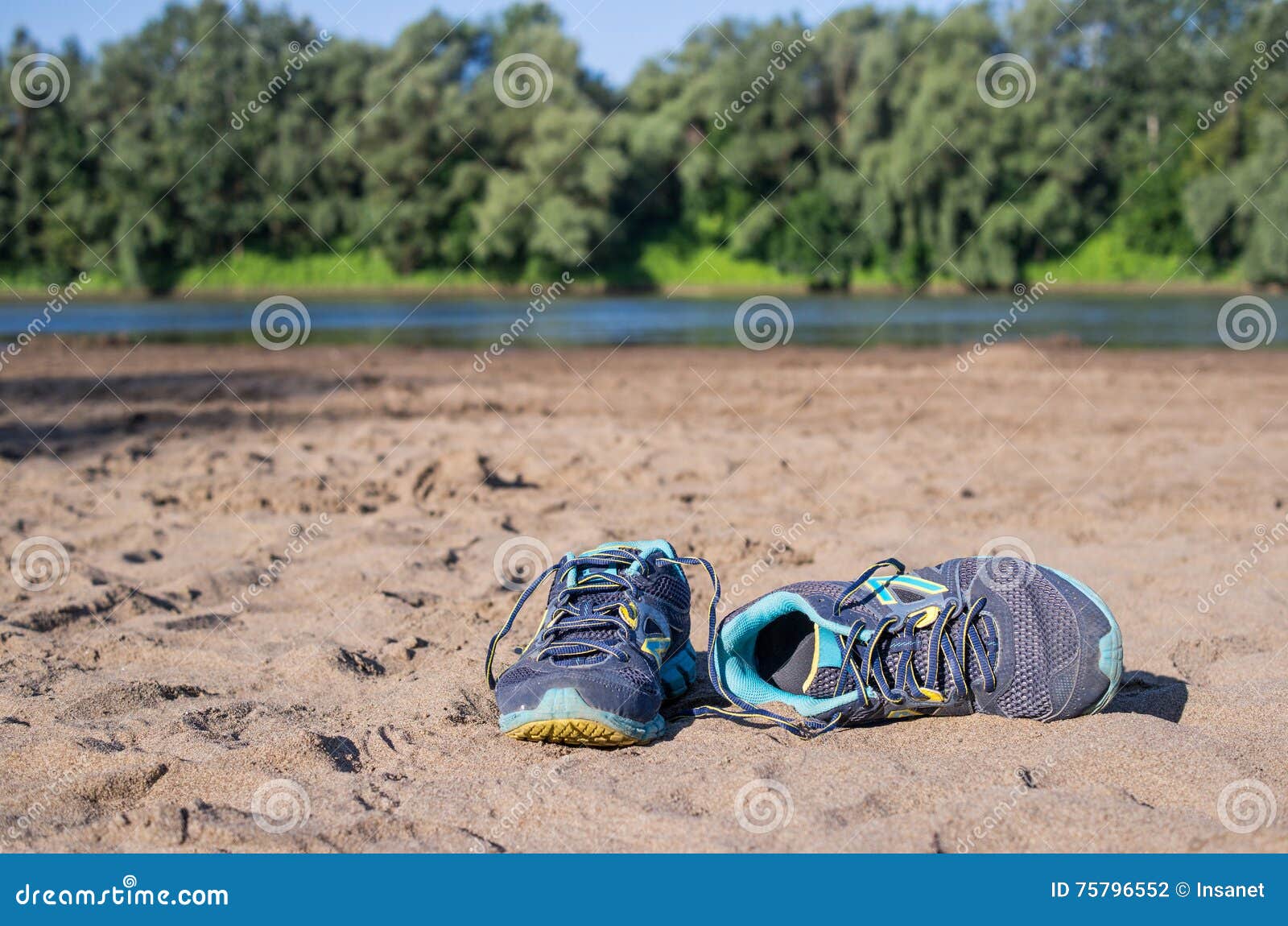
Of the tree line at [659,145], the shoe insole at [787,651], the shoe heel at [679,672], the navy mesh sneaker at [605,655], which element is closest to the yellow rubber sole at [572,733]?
the navy mesh sneaker at [605,655]

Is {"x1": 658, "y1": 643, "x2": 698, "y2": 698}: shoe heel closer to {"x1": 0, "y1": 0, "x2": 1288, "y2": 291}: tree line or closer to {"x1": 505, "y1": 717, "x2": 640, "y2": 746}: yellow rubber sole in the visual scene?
{"x1": 505, "y1": 717, "x2": 640, "y2": 746}: yellow rubber sole

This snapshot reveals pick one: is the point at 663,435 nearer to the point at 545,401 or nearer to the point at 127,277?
the point at 545,401

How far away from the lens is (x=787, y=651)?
9.20 ft

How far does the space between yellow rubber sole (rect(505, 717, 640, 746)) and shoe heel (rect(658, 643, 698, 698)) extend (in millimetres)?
306

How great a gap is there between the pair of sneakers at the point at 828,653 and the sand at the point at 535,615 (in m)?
0.08

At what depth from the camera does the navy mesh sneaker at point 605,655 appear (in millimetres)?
2463

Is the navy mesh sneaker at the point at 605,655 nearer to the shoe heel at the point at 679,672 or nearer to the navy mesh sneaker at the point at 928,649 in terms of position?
the shoe heel at the point at 679,672

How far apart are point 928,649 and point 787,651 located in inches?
15.0

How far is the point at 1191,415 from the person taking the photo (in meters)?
8.27

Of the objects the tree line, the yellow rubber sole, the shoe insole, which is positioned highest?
the tree line

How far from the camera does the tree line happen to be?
35156 mm

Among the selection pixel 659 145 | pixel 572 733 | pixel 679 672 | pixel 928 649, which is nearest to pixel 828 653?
pixel 928 649

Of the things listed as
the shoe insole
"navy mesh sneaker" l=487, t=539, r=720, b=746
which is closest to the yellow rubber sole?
"navy mesh sneaker" l=487, t=539, r=720, b=746

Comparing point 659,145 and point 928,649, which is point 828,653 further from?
point 659,145
